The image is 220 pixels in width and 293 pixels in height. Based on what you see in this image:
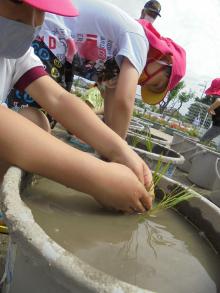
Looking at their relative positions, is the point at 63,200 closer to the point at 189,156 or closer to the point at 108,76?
the point at 108,76

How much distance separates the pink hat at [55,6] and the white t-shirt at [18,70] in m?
0.38

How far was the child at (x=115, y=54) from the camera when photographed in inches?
61.0

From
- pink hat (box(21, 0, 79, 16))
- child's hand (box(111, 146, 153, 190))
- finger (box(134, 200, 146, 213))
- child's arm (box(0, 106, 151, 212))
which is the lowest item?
finger (box(134, 200, 146, 213))

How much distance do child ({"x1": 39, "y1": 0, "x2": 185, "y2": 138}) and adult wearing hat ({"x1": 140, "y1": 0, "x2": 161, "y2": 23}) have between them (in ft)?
2.51

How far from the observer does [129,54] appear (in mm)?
1544

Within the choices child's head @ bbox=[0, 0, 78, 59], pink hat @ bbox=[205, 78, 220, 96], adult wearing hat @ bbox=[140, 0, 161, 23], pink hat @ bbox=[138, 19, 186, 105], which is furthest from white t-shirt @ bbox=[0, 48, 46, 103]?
pink hat @ bbox=[205, 78, 220, 96]

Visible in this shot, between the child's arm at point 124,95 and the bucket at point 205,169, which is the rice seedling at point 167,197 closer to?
the child's arm at point 124,95

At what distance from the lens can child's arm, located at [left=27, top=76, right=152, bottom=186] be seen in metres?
0.99

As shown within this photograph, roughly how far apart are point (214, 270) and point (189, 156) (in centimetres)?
377

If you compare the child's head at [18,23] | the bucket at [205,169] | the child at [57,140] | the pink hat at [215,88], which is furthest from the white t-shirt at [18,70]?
the pink hat at [215,88]

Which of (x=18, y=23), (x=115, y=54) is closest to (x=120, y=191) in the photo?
(x=18, y=23)

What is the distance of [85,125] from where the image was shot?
108cm

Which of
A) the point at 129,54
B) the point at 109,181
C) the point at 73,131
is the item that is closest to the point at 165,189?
the point at 73,131

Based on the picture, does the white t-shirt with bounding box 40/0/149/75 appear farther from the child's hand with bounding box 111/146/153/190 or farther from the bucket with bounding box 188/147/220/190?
the bucket with bounding box 188/147/220/190
